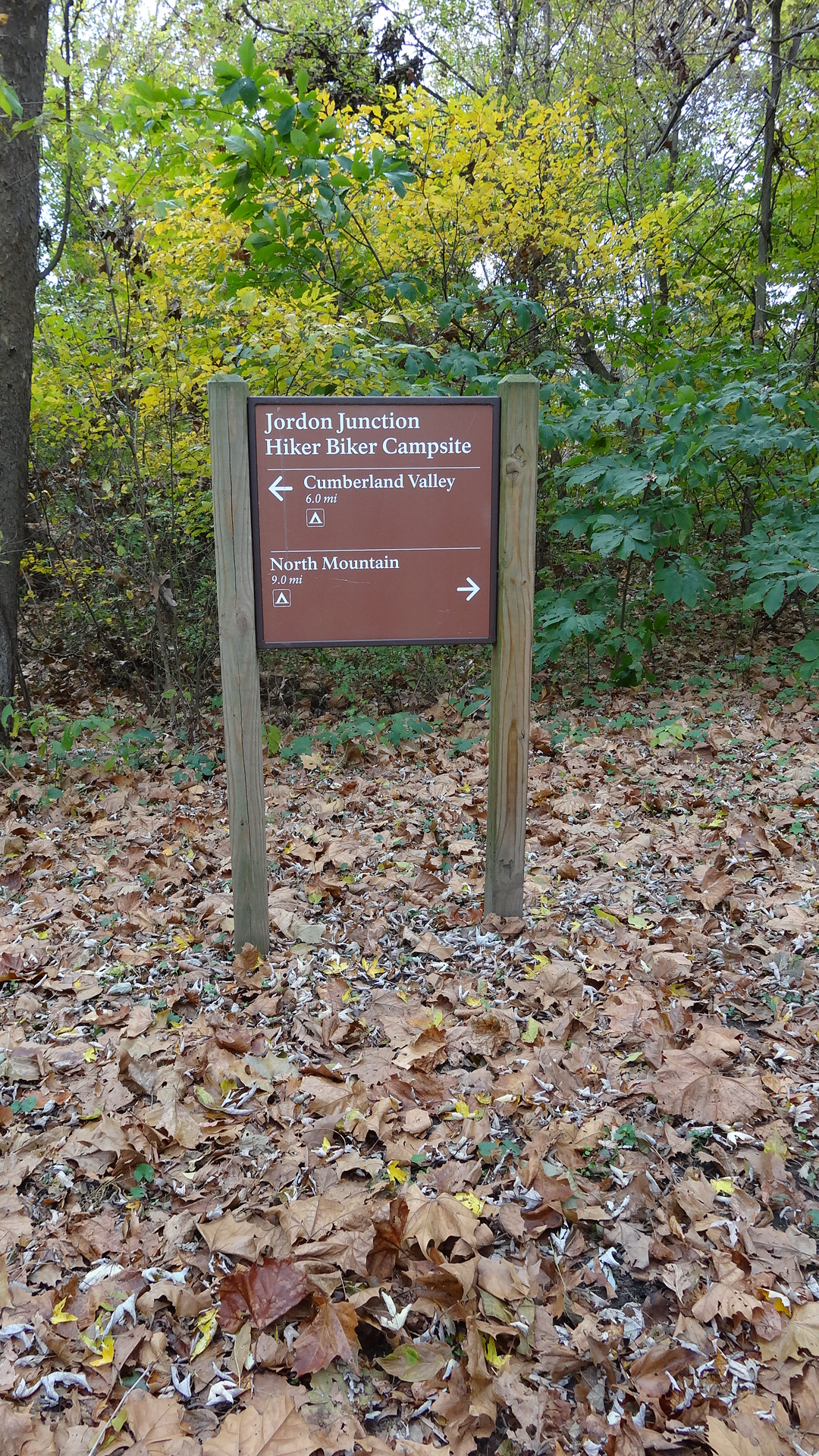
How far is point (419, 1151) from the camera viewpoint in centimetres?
232

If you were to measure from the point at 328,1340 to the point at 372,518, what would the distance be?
2.38m

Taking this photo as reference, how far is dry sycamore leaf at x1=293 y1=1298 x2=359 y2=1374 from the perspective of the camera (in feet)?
5.87

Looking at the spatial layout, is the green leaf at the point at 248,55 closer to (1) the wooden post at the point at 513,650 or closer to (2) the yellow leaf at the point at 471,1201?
(1) the wooden post at the point at 513,650

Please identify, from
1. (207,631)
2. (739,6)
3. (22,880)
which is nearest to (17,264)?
(207,631)

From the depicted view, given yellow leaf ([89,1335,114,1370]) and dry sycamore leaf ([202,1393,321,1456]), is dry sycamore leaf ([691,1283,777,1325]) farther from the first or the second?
yellow leaf ([89,1335,114,1370])

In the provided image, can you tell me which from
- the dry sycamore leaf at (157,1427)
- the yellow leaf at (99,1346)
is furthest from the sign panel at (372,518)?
the dry sycamore leaf at (157,1427)

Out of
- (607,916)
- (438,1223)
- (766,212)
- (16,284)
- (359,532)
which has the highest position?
(766,212)

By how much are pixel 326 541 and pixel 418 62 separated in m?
11.1

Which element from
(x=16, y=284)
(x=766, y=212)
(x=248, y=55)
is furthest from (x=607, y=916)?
(x=766, y=212)

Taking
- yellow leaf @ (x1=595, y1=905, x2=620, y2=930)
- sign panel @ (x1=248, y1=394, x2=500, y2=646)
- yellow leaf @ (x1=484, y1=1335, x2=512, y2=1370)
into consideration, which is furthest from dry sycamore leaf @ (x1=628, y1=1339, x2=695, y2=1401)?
sign panel @ (x1=248, y1=394, x2=500, y2=646)

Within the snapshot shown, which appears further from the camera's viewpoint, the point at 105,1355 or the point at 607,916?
the point at 607,916

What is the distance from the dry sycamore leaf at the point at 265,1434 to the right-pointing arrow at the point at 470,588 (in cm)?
236

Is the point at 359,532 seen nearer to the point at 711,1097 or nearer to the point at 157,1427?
the point at 711,1097

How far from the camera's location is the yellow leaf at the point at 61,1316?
74.9 inches
